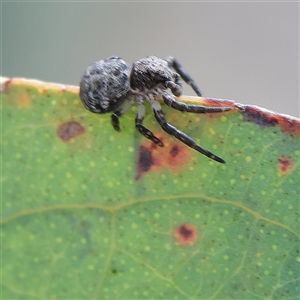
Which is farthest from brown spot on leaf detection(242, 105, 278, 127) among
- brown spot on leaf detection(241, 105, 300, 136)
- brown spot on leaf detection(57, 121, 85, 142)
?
brown spot on leaf detection(57, 121, 85, 142)

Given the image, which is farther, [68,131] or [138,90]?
[138,90]

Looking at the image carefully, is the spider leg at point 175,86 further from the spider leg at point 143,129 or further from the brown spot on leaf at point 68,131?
the brown spot on leaf at point 68,131

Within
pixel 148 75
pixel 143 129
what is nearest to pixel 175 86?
pixel 148 75

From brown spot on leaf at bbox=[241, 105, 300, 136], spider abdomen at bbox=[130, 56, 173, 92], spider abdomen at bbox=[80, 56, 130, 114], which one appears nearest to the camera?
brown spot on leaf at bbox=[241, 105, 300, 136]

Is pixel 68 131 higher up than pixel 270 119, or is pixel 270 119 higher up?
pixel 270 119

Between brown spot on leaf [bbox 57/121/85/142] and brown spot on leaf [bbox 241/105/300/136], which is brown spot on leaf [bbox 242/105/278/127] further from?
brown spot on leaf [bbox 57/121/85/142]

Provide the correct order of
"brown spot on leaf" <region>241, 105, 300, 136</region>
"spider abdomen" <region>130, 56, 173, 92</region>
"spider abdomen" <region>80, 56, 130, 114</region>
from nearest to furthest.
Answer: "brown spot on leaf" <region>241, 105, 300, 136</region> → "spider abdomen" <region>80, 56, 130, 114</region> → "spider abdomen" <region>130, 56, 173, 92</region>

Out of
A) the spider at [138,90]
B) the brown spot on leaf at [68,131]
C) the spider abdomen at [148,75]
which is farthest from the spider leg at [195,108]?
the spider abdomen at [148,75]

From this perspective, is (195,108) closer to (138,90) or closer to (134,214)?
(134,214)
